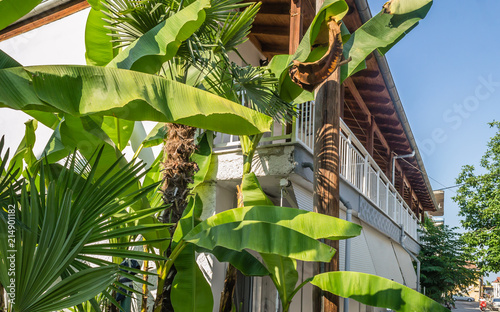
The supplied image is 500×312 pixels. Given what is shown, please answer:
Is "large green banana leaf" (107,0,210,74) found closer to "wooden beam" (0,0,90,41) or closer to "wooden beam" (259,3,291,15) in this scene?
"wooden beam" (259,3,291,15)

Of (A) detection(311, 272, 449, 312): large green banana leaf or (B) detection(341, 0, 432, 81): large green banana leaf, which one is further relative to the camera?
(B) detection(341, 0, 432, 81): large green banana leaf

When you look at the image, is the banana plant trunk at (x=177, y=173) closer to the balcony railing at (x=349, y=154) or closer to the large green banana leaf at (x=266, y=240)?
the large green banana leaf at (x=266, y=240)

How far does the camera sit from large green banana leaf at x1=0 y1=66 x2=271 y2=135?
2.54m

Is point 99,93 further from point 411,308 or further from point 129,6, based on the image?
point 411,308

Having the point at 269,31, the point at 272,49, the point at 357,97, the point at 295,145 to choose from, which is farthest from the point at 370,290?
the point at 357,97

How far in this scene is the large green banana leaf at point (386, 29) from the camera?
5.10m

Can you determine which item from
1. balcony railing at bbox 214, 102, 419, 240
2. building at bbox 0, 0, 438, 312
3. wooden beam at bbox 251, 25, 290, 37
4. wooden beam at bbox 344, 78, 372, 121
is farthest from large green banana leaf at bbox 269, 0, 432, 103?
wooden beam at bbox 344, 78, 372, 121

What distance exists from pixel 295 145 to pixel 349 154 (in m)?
2.34

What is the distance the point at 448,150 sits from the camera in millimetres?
9242

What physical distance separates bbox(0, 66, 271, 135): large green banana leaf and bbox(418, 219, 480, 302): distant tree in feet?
57.0

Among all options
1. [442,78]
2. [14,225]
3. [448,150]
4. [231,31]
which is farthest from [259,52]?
[14,225]

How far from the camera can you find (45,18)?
387 inches

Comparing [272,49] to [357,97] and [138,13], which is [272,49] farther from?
[138,13]

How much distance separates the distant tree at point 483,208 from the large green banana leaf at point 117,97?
1705 centimetres
